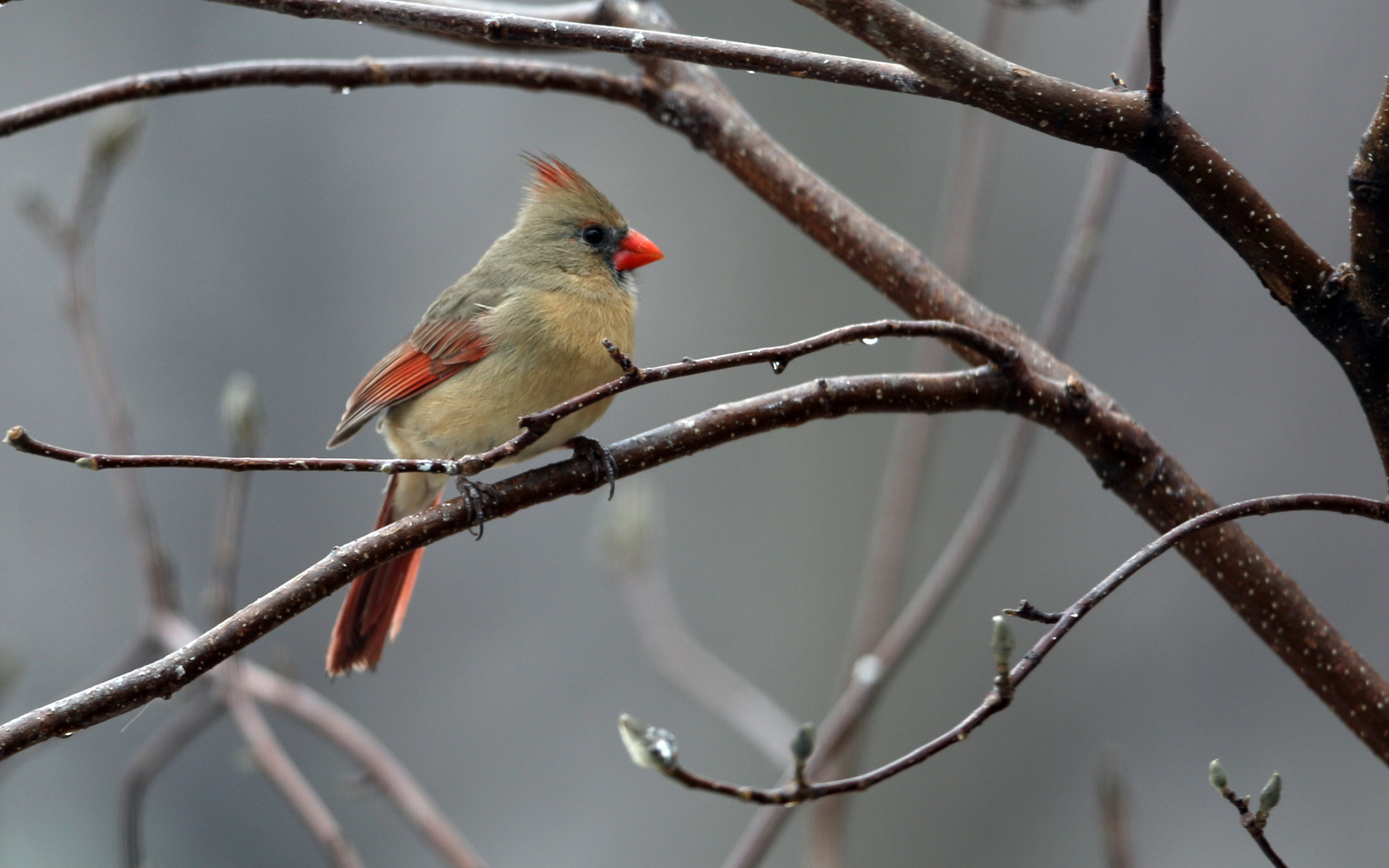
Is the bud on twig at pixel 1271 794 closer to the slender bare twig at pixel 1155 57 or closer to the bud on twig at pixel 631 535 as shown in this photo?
the slender bare twig at pixel 1155 57

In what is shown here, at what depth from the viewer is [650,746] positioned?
1.17 meters

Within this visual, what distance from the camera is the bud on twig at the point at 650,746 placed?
3.79ft

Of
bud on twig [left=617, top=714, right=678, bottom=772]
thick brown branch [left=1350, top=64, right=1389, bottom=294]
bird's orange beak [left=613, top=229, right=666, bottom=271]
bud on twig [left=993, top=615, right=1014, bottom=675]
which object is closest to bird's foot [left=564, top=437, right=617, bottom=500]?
bud on twig [left=617, top=714, right=678, bottom=772]

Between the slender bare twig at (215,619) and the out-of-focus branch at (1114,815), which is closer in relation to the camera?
the out-of-focus branch at (1114,815)

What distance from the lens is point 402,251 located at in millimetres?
4520

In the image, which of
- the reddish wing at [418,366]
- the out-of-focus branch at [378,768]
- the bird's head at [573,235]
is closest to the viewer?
the out-of-focus branch at [378,768]

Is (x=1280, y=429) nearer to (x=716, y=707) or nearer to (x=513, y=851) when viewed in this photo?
(x=716, y=707)

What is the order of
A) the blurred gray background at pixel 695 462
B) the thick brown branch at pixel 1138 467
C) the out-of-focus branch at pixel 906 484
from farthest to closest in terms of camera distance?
1. the blurred gray background at pixel 695 462
2. the out-of-focus branch at pixel 906 484
3. the thick brown branch at pixel 1138 467

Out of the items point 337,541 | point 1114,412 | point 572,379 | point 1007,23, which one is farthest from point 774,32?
point 1114,412

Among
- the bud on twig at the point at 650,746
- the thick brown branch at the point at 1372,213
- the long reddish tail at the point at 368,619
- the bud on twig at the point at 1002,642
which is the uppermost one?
the thick brown branch at the point at 1372,213

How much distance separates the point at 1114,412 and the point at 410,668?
126 inches

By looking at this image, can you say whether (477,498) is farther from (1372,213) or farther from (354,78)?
(1372,213)

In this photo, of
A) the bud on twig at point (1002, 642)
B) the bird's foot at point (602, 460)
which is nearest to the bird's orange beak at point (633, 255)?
the bird's foot at point (602, 460)

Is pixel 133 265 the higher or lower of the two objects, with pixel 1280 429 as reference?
lower
